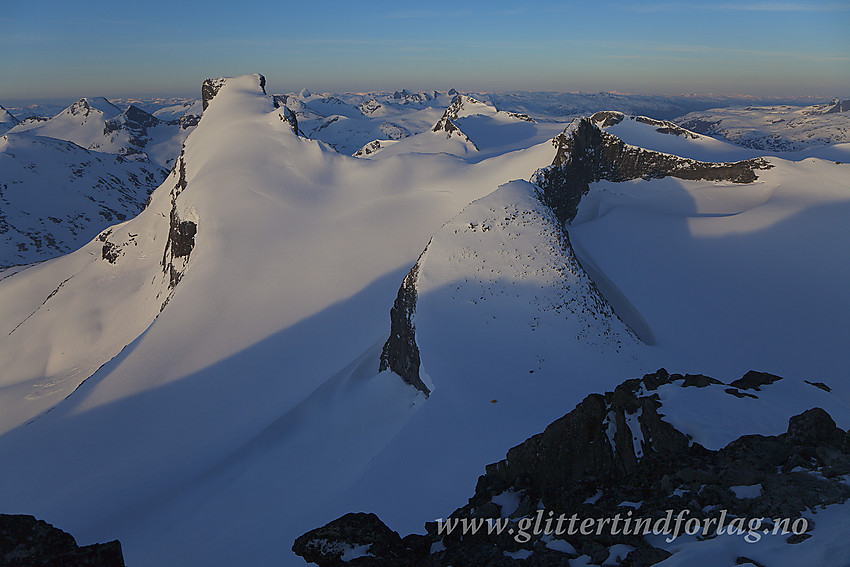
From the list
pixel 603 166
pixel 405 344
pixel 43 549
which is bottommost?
pixel 405 344

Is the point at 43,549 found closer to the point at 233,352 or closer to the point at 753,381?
the point at 753,381

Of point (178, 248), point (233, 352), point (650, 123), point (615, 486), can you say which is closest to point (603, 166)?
point (650, 123)

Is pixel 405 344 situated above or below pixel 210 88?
above

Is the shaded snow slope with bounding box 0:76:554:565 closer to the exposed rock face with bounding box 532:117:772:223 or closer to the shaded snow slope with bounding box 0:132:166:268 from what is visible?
the exposed rock face with bounding box 532:117:772:223

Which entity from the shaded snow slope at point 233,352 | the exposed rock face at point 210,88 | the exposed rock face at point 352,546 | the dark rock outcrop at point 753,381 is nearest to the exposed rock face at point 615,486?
the exposed rock face at point 352,546

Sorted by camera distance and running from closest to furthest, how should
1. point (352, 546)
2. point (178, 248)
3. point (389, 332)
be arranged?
1. point (352, 546)
2. point (389, 332)
3. point (178, 248)

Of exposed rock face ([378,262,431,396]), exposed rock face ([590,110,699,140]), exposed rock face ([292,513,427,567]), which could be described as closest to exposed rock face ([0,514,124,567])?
exposed rock face ([292,513,427,567])

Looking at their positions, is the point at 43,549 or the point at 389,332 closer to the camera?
the point at 43,549
